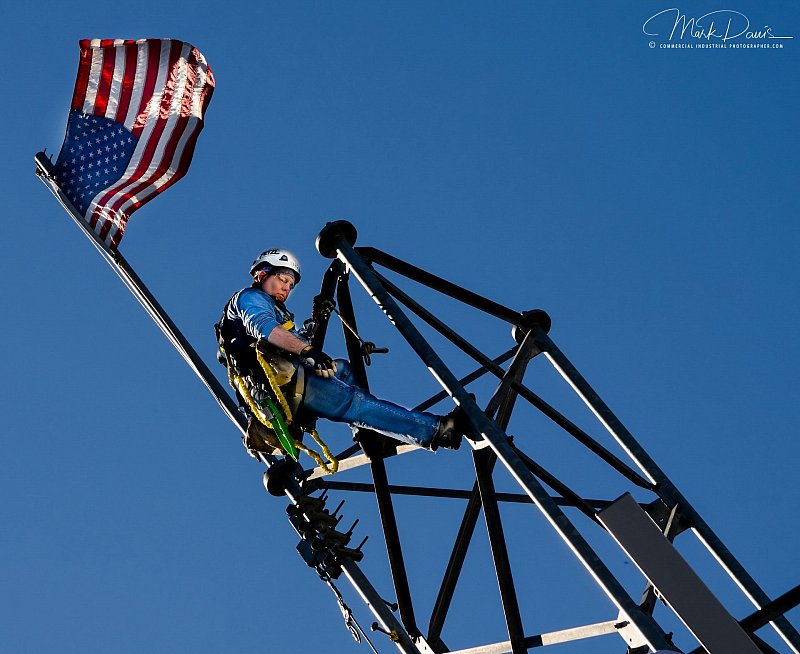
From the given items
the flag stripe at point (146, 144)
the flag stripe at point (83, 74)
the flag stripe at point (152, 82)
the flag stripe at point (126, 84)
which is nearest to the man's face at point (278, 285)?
the flag stripe at point (146, 144)

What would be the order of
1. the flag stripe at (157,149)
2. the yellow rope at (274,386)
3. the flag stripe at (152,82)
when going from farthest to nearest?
the flag stripe at (152,82)
the flag stripe at (157,149)
the yellow rope at (274,386)

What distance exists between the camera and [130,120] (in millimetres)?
15055

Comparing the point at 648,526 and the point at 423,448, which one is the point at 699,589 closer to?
the point at 648,526

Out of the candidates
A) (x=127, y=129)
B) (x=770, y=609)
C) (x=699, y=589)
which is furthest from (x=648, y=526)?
(x=127, y=129)

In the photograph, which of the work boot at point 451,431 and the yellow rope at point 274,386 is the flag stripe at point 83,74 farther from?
the work boot at point 451,431

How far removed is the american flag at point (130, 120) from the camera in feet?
49.1

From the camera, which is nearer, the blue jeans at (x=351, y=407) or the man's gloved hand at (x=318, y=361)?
the man's gloved hand at (x=318, y=361)

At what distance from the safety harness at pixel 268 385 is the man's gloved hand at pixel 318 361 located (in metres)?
0.33

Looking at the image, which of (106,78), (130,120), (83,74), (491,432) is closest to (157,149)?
(130,120)

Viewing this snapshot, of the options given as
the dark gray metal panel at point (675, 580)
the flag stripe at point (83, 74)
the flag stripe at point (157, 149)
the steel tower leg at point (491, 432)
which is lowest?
the dark gray metal panel at point (675, 580)

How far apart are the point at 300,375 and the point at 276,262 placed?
51.2 inches

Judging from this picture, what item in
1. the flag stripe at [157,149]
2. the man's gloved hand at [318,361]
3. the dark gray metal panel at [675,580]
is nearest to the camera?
the dark gray metal panel at [675,580]

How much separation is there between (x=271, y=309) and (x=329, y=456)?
1342mm

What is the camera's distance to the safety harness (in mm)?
11015
